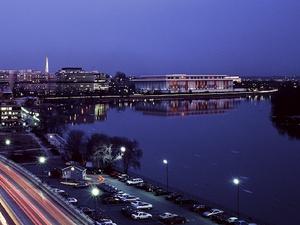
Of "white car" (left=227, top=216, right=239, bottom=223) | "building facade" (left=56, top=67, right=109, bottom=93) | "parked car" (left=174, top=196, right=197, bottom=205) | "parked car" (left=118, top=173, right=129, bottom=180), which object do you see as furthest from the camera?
"building facade" (left=56, top=67, right=109, bottom=93)

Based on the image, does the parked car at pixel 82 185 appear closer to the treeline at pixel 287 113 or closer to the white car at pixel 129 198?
the white car at pixel 129 198

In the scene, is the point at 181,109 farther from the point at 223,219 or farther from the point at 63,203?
the point at 63,203

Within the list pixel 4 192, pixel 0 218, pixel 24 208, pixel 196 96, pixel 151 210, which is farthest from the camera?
pixel 196 96

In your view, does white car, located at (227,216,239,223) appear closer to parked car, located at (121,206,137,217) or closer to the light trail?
parked car, located at (121,206,137,217)

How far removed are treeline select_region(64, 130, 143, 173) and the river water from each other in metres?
Result: 0.23

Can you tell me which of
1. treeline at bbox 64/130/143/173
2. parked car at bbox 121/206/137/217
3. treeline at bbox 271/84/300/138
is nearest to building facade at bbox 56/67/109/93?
treeline at bbox 271/84/300/138

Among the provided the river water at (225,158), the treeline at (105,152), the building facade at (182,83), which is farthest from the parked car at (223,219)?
the building facade at (182,83)

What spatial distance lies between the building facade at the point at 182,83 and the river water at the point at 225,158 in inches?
763

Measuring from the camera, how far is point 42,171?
6.15 metres

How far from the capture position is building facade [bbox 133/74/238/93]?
110 feet

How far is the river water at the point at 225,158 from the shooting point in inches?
218

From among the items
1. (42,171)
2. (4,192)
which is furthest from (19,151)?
(4,192)

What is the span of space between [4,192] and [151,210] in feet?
3.91

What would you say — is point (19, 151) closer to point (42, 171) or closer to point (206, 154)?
point (42, 171)
